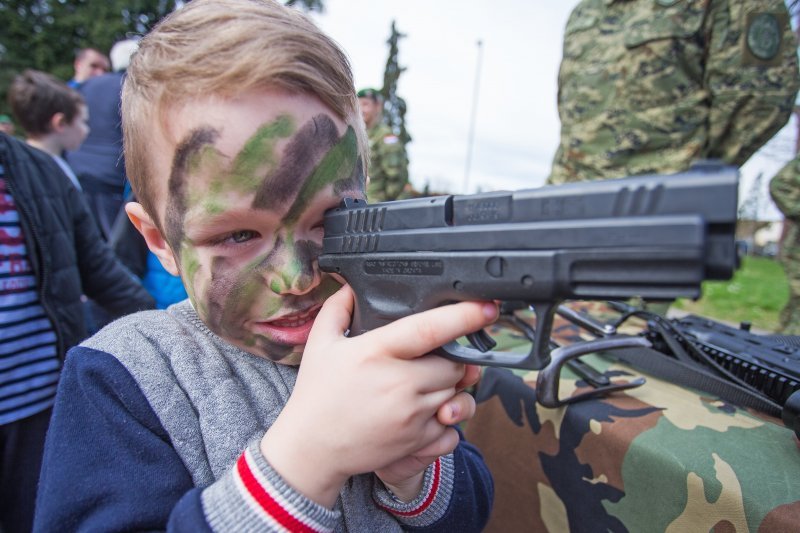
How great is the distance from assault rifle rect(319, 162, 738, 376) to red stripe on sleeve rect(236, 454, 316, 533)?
12.9 inches

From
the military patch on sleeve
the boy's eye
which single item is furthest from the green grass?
the boy's eye

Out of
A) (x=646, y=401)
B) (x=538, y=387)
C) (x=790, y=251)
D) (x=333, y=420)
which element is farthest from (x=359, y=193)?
(x=790, y=251)

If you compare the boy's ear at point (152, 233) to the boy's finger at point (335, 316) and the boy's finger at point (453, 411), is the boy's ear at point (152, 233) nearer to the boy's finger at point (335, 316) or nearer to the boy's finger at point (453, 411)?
the boy's finger at point (335, 316)

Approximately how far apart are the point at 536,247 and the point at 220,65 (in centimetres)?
69

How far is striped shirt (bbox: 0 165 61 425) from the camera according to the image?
1.71 metres

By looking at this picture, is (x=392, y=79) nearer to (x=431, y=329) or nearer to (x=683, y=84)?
(x=683, y=84)

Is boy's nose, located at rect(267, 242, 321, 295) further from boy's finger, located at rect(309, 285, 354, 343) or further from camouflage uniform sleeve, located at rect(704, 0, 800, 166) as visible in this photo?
camouflage uniform sleeve, located at rect(704, 0, 800, 166)

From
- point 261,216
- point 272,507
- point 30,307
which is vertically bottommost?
point 272,507

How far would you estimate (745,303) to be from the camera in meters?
7.08

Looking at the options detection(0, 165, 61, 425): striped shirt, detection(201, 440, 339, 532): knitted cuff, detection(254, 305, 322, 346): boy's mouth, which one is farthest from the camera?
detection(0, 165, 61, 425): striped shirt

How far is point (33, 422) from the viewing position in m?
1.80

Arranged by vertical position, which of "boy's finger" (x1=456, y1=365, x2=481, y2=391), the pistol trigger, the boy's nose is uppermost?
the boy's nose

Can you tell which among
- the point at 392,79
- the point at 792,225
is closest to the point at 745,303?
the point at 792,225

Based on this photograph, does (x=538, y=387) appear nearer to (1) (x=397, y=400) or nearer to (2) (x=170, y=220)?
(1) (x=397, y=400)
